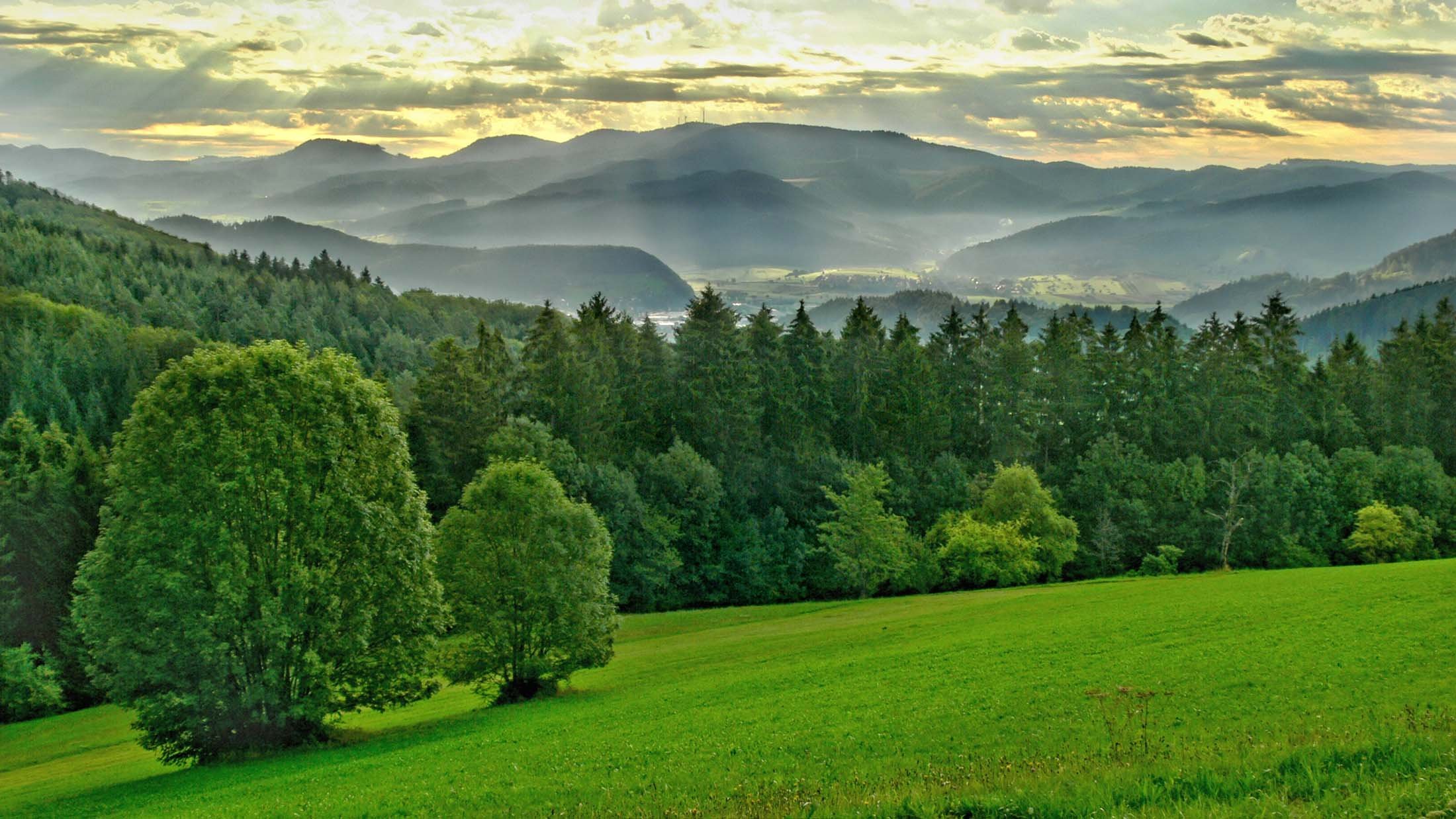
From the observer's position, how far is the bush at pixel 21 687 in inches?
2269

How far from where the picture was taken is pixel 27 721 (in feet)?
188

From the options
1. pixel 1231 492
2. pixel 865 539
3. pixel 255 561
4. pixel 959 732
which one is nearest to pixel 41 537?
pixel 255 561

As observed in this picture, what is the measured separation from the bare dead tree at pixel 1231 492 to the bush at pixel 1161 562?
3.75 metres

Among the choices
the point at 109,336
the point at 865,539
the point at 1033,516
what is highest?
the point at 109,336

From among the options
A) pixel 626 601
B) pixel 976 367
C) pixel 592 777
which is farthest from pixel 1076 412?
pixel 592 777

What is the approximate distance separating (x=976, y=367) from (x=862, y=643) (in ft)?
198

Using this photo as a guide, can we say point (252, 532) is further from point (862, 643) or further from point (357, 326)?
point (357, 326)

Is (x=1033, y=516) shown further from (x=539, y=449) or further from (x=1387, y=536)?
(x=539, y=449)

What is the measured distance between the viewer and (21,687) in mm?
58312

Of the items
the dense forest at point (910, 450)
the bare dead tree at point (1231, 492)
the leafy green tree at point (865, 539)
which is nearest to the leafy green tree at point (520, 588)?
the dense forest at point (910, 450)

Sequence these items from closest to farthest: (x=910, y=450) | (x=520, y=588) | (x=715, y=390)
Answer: (x=520, y=588) → (x=715, y=390) → (x=910, y=450)

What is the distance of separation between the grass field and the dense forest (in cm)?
3141

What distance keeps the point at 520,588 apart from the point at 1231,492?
63.2 m

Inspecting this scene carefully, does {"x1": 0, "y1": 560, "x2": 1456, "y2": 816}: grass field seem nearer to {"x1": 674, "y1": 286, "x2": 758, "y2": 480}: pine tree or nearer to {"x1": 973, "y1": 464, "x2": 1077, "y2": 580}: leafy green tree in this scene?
{"x1": 973, "y1": 464, "x2": 1077, "y2": 580}: leafy green tree
